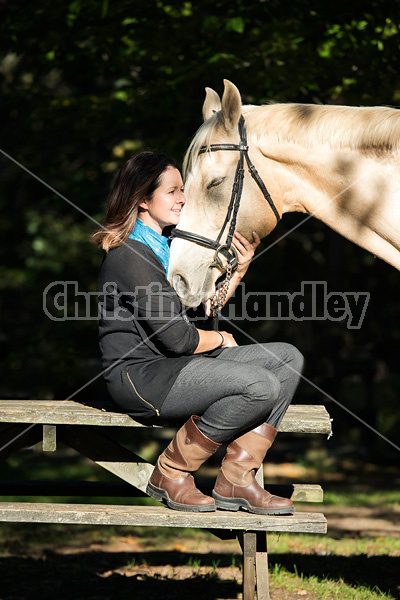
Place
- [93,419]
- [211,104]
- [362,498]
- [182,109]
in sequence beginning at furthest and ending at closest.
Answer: [182,109] → [362,498] → [211,104] → [93,419]

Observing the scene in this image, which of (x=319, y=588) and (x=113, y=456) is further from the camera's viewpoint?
(x=319, y=588)

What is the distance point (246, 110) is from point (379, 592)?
260cm

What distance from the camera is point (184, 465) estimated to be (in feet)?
8.98

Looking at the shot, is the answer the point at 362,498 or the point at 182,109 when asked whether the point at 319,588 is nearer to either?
the point at 362,498

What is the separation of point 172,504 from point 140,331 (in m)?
0.75

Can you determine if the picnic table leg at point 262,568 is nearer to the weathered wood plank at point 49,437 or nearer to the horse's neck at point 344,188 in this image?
the weathered wood plank at point 49,437

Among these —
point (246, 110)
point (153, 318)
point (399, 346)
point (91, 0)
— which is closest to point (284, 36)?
point (91, 0)

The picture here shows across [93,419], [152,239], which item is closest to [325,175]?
[152,239]

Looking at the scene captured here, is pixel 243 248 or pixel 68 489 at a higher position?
pixel 243 248

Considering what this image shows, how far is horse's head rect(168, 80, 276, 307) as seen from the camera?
3021mm

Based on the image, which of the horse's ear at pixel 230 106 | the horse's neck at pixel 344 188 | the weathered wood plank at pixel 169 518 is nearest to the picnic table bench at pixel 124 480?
the weathered wood plank at pixel 169 518

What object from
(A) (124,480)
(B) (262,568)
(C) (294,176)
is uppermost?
(C) (294,176)

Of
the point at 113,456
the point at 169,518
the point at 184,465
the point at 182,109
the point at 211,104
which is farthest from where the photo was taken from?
the point at 182,109

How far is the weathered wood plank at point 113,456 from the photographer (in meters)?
3.06
